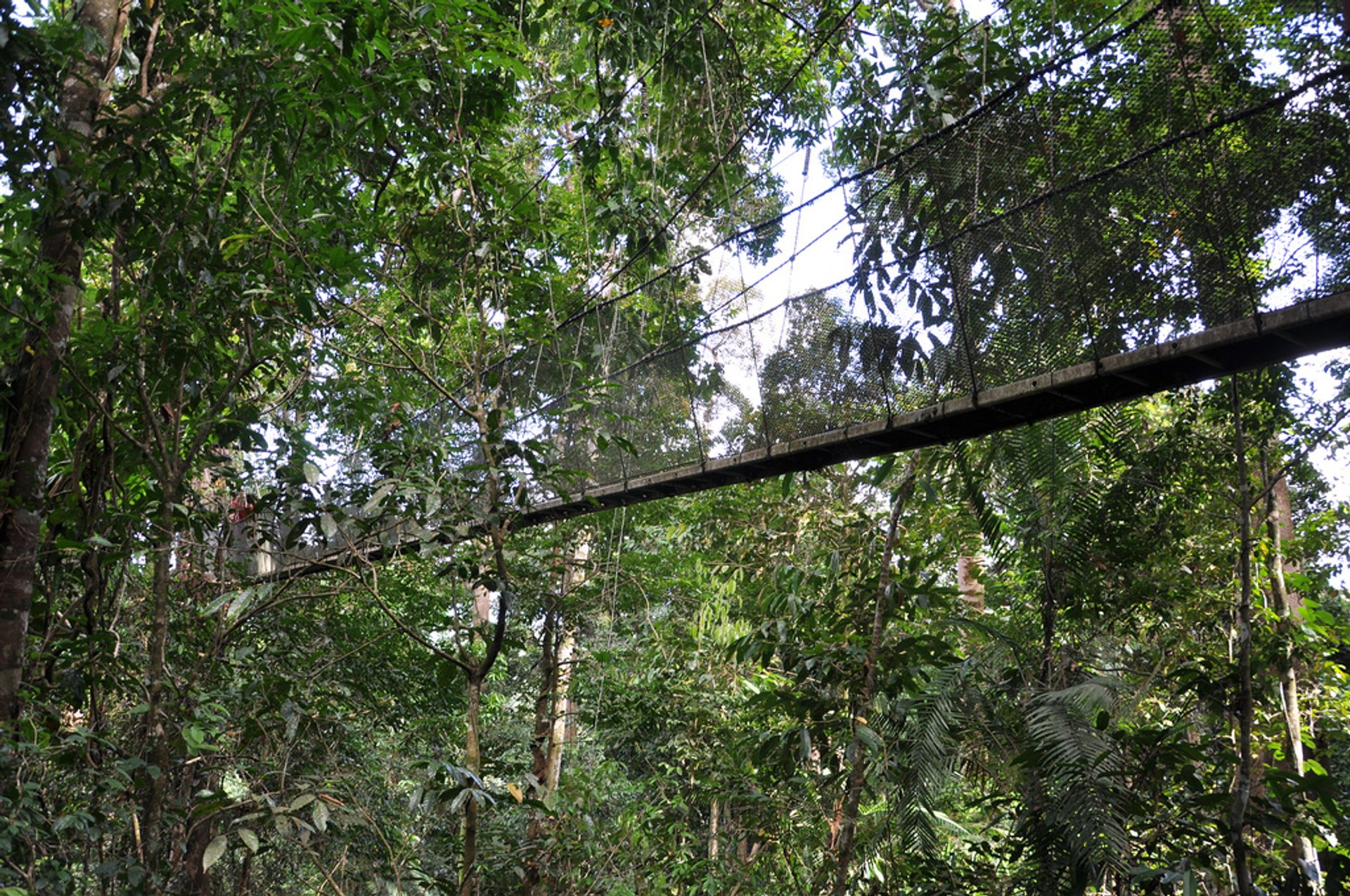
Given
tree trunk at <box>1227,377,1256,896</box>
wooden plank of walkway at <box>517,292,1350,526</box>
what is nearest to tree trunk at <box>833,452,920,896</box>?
wooden plank of walkway at <box>517,292,1350,526</box>

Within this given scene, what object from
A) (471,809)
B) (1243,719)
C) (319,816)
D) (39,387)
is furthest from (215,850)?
(1243,719)

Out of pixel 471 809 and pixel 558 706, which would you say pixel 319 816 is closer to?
pixel 471 809

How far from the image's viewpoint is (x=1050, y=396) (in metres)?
2.56

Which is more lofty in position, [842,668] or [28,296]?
[28,296]

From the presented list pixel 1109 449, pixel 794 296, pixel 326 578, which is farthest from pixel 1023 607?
pixel 326 578

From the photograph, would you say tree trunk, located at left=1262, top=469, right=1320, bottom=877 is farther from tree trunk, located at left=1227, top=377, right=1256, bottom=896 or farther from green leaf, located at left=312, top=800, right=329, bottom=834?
green leaf, located at left=312, top=800, right=329, bottom=834

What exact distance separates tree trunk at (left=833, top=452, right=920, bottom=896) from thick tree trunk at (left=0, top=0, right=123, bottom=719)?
237 centimetres

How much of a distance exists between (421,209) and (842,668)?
7.31 ft

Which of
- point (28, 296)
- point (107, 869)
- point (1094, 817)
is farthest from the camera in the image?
point (1094, 817)

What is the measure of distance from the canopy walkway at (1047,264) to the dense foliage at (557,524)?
0.02 meters

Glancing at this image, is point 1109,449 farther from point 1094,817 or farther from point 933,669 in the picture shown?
point 1094,817

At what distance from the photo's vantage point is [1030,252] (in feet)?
8.60

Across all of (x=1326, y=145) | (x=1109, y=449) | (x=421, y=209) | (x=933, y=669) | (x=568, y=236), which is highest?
(x=568, y=236)

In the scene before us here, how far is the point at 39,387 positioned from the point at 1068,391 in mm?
2789
